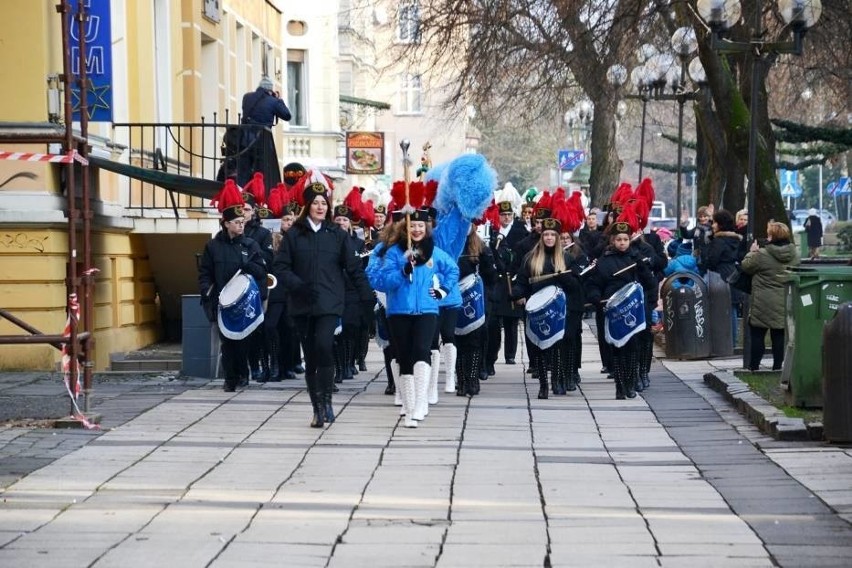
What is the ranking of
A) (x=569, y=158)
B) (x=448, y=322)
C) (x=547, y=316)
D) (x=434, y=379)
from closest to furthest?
(x=434, y=379), (x=547, y=316), (x=448, y=322), (x=569, y=158)

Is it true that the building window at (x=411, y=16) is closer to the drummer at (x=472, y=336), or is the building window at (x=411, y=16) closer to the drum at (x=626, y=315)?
the drummer at (x=472, y=336)

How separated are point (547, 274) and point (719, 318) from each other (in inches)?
194

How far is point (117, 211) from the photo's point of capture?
19953mm

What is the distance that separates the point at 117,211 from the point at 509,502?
37.1 ft

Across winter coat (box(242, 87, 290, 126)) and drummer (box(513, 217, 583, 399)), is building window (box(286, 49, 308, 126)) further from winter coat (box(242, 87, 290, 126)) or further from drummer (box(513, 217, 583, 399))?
drummer (box(513, 217, 583, 399))

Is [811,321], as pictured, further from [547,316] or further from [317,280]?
[317,280]

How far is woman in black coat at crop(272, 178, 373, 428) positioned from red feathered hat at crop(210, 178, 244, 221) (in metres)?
3.03

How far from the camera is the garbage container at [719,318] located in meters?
19.8

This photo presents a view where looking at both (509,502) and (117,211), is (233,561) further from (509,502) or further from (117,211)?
(117,211)

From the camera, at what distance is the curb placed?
12.0 m

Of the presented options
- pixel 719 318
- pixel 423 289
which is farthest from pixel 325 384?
pixel 719 318

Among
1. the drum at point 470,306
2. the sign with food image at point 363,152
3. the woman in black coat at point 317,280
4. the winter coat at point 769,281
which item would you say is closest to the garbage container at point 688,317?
the winter coat at point 769,281

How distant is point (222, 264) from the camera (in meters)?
16.3

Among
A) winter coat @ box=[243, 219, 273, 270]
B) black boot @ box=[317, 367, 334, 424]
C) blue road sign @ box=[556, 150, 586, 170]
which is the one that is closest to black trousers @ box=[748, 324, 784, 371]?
winter coat @ box=[243, 219, 273, 270]
